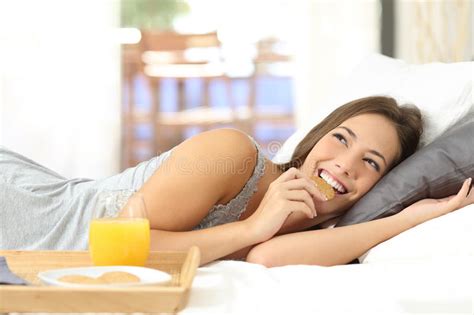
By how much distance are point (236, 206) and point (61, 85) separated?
8.33ft

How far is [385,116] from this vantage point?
1.99 metres

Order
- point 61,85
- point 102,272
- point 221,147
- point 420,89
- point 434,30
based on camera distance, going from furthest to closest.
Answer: point 61,85 < point 434,30 < point 420,89 < point 221,147 < point 102,272

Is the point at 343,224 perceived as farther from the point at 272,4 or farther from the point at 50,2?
the point at 272,4

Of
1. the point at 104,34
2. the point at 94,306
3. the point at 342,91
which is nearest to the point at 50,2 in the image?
the point at 104,34

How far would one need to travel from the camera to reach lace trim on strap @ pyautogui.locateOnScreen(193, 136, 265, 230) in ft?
5.95

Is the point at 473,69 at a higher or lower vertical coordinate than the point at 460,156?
higher

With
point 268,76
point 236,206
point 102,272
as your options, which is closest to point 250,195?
point 236,206

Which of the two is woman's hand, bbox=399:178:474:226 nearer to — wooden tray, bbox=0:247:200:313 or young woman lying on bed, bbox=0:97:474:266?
young woman lying on bed, bbox=0:97:474:266

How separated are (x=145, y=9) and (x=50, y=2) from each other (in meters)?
3.32

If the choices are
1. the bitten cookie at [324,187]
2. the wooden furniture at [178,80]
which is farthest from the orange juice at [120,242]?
the wooden furniture at [178,80]

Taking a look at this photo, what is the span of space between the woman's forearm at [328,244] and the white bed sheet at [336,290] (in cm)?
11

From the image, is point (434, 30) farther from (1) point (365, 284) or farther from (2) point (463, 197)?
(1) point (365, 284)

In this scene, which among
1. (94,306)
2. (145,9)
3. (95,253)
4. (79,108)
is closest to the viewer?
(94,306)

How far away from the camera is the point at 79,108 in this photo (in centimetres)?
417
